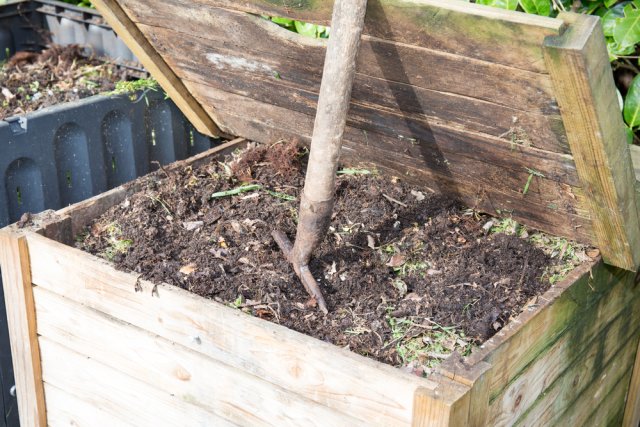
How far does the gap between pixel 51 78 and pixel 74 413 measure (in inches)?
59.6

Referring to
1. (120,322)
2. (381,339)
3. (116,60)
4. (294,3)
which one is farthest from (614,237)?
(116,60)

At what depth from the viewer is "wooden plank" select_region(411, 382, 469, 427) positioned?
4.85 feet

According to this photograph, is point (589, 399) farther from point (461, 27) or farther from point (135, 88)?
point (135, 88)

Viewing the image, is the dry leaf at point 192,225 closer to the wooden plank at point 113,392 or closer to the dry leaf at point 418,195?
the wooden plank at point 113,392

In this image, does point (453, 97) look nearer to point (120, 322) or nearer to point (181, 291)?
point (181, 291)

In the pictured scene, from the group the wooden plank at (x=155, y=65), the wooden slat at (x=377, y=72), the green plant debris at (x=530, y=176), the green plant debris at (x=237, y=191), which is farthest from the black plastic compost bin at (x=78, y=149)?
the green plant debris at (x=530, y=176)

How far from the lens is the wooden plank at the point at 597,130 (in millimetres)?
1455

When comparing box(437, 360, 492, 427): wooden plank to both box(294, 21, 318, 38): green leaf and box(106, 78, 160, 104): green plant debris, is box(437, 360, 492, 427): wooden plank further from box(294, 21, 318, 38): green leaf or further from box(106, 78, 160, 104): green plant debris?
box(106, 78, 160, 104): green plant debris

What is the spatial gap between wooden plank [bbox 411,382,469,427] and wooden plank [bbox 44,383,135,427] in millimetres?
874

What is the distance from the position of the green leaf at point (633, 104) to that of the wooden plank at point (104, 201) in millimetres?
1239

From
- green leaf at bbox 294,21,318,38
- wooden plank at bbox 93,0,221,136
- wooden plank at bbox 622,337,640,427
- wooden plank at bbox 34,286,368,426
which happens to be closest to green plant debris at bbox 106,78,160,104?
wooden plank at bbox 93,0,221,136

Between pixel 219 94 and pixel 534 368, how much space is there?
122 centimetres

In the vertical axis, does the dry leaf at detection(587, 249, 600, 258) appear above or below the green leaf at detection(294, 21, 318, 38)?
below

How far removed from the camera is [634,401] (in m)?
2.66
